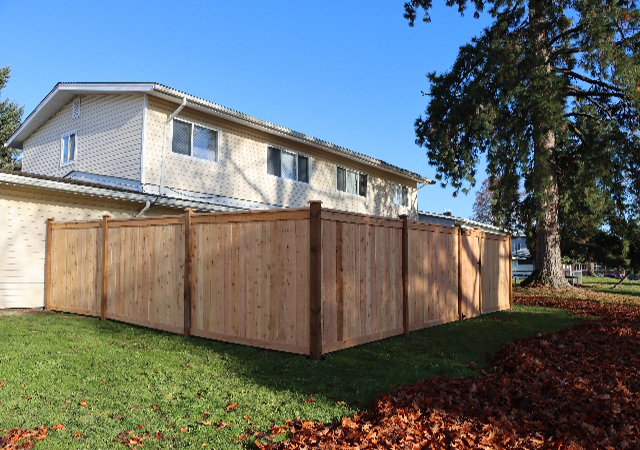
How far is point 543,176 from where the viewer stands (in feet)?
48.6

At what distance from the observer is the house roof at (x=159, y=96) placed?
12617 millimetres

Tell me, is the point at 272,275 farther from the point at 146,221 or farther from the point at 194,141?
the point at 194,141

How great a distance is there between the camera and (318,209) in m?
6.18

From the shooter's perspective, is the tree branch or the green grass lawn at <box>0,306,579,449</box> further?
the tree branch

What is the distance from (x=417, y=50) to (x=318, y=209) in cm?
1305

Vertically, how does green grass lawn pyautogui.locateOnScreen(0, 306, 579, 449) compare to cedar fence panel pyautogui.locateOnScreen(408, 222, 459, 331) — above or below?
below

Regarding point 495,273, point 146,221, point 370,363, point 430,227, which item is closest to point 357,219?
point 370,363

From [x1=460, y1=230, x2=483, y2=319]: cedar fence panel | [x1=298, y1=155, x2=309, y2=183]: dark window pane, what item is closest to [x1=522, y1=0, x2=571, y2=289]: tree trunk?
[x1=460, y1=230, x2=483, y2=319]: cedar fence panel

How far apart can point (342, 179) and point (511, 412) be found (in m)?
15.4

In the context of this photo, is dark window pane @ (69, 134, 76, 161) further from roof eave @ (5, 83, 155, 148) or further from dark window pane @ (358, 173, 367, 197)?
dark window pane @ (358, 173, 367, 197)

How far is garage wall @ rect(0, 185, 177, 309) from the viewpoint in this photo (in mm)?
10297

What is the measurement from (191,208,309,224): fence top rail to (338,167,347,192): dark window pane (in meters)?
12.0

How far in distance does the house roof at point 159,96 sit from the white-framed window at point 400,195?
313cm

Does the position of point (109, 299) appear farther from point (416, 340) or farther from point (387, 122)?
point (387, 122)
